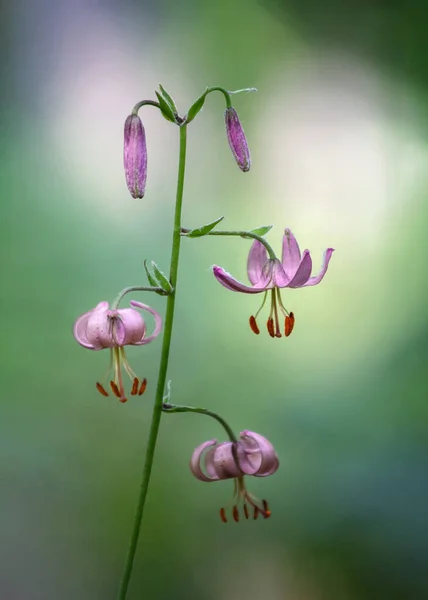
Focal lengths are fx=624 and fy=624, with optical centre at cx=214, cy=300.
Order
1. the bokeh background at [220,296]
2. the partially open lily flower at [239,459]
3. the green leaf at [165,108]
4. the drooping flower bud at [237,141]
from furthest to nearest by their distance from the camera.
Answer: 1. the bokeh background at [220,296]
2. the partially open lily flower at [239,459]
3. the drooping flower bud at [237,141]
4. the green leaf at [165,108]

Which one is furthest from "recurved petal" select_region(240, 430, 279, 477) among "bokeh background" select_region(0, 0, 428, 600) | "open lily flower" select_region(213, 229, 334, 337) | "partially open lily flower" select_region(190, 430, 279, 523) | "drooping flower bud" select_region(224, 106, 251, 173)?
"bokeh background" select_region(0, 0, 428, 600)

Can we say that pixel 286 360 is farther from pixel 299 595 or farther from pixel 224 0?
Result: pixel 224 0

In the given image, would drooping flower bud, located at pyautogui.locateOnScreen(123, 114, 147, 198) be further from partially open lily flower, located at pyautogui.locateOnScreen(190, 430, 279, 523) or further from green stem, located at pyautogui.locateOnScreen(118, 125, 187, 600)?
partially open lily flower, located at pyautogui.locateOnScreen(190, 430, 279, 523)

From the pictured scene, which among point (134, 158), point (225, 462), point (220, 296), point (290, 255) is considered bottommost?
point (225, 462)

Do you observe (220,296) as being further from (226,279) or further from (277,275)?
(226,279)

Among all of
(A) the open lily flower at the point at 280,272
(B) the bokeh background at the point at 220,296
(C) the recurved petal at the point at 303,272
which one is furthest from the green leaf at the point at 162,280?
(B) the bokeh background at the point at 220,296

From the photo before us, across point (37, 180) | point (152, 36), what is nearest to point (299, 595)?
point (37, 180)

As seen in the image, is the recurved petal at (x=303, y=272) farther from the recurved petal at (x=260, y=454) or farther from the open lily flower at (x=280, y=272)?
the recurved petal at (x=260, y=454)

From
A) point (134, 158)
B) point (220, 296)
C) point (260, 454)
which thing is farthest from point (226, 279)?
point (220, 296)
